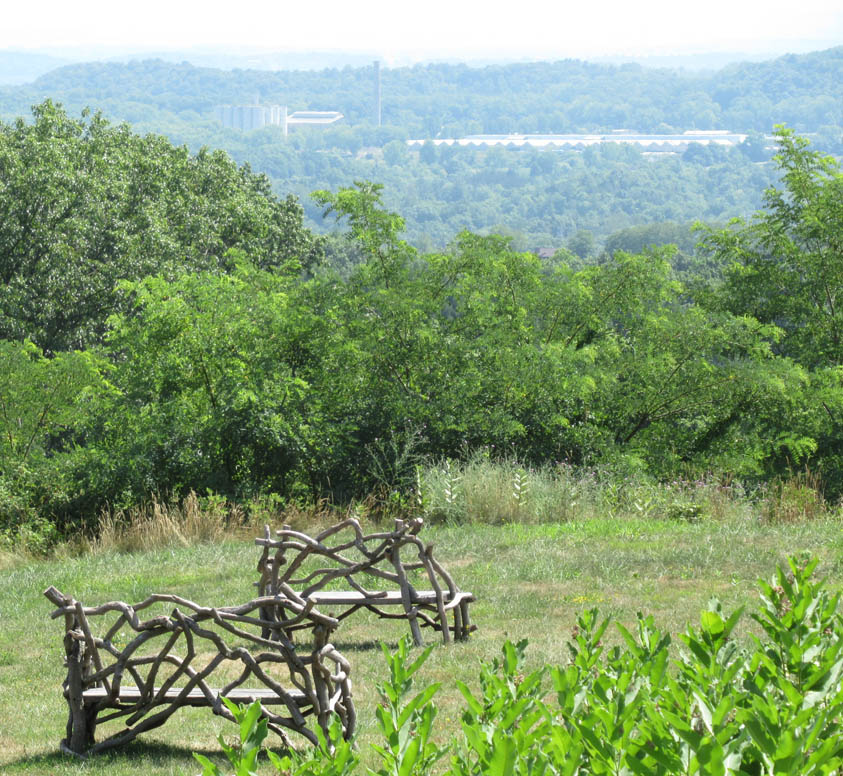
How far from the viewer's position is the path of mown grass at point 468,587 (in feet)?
14.4

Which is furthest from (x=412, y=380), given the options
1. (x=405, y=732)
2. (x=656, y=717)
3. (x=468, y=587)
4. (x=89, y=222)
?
(x=89, y=222)

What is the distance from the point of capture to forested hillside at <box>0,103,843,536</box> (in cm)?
1078

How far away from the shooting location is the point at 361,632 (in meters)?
5.98

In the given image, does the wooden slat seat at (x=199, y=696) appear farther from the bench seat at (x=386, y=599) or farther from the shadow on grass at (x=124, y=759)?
the bench seat at (x=386, y=599)

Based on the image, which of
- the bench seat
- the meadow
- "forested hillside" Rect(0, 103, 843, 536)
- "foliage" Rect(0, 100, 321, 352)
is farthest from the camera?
"foliage" Rect(0, 100, 321, 352)

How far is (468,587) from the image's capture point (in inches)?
269

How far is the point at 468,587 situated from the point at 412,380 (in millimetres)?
4599

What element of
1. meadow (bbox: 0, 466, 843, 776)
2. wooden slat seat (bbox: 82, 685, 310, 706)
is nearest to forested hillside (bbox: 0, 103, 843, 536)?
meadow (bbox: 0, 466, 843, 776)

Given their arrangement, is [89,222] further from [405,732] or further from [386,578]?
[405,732]

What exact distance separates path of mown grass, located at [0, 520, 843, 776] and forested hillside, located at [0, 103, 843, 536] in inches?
81.2

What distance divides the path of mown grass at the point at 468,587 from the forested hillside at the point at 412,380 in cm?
206

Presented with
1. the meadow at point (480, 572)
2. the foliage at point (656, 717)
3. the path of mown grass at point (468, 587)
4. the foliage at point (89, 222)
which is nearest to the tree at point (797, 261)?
the meadow at point (480, 572)

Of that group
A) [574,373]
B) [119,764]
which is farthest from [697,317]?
[119,764]

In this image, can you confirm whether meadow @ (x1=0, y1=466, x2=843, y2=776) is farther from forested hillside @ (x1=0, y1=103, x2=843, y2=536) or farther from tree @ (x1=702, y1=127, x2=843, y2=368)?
tree @ (x1=702, y1=127, x2=843, y2=368)
